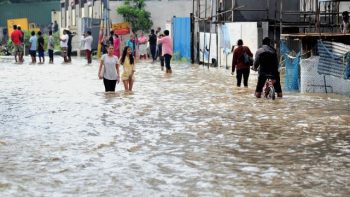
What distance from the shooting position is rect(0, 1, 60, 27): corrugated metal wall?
68062 millimetres

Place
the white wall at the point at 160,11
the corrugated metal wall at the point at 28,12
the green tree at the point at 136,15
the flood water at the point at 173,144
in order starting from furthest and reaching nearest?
the corrugated metal wall at the point at 28,12 → the white wall at the point at 160,11 → the green tree at the point at 136,15 → the flood water at the point at 173,144

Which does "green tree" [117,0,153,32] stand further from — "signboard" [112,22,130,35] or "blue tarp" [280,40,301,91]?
"blue tarp" [280,40,301,91]

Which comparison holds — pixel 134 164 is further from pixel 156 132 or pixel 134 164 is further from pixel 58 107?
pixel 58 107

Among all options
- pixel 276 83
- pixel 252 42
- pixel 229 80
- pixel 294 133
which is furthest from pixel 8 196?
pixel 252 42

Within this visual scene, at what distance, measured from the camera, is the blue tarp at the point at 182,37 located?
36250mm

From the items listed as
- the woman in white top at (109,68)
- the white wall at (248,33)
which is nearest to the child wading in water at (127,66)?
the woman in white top at (109,68)

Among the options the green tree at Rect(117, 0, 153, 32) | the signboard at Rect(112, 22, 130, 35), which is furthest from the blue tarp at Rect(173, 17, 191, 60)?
the green tree at Rect(117, 0, 153, 32)

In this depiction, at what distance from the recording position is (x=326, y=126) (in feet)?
39.5

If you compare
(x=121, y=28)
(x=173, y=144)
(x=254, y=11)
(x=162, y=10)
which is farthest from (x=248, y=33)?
(x=162, y=10)

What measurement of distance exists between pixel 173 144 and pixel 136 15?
34.5 m

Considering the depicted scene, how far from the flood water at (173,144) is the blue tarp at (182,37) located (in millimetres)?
18192

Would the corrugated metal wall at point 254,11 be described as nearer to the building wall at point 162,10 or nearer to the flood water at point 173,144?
the flood water at point 173,144

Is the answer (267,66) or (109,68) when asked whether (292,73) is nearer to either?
(267,66)

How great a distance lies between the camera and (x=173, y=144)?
398 inches
